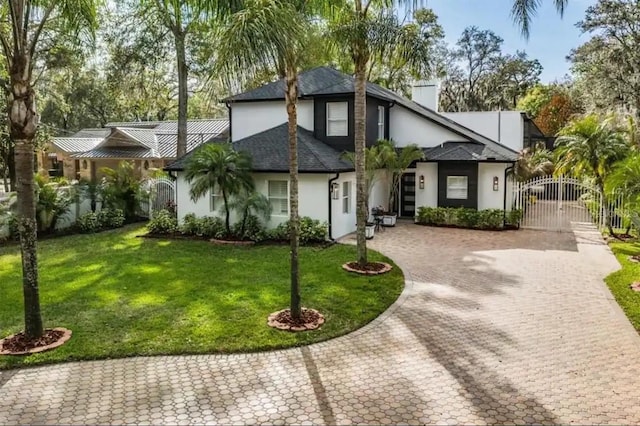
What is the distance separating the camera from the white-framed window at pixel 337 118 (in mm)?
20047

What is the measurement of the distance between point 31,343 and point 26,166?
276cm

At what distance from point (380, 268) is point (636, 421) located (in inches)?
293

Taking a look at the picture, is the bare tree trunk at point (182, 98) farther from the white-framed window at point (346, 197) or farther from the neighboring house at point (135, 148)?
the white-framed window at point (346, 197)

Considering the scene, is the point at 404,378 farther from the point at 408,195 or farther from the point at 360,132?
the point at 408,195

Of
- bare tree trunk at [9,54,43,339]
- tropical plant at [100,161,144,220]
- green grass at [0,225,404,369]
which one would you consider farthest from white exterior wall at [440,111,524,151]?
bare tree trunk at [9,54,43,339]

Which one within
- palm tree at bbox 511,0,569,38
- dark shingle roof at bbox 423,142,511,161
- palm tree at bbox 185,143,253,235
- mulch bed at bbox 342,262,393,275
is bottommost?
mulch bed at bbox 342,262,393,275

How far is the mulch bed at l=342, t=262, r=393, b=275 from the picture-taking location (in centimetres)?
1251

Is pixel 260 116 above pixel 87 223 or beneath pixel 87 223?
above

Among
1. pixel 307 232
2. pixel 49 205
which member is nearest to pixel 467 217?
pixel 307 232

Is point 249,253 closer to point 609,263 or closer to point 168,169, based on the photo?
point 168,169

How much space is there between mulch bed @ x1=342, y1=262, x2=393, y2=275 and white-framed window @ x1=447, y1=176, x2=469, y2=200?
885 cm

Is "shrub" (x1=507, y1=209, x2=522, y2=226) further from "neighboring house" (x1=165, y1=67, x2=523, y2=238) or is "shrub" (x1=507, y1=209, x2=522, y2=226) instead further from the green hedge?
"neighboring house" (x1=165, y1=67, x2=523, y2=238)

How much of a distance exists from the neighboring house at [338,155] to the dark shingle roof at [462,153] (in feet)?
0.12

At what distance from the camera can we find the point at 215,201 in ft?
60.4
